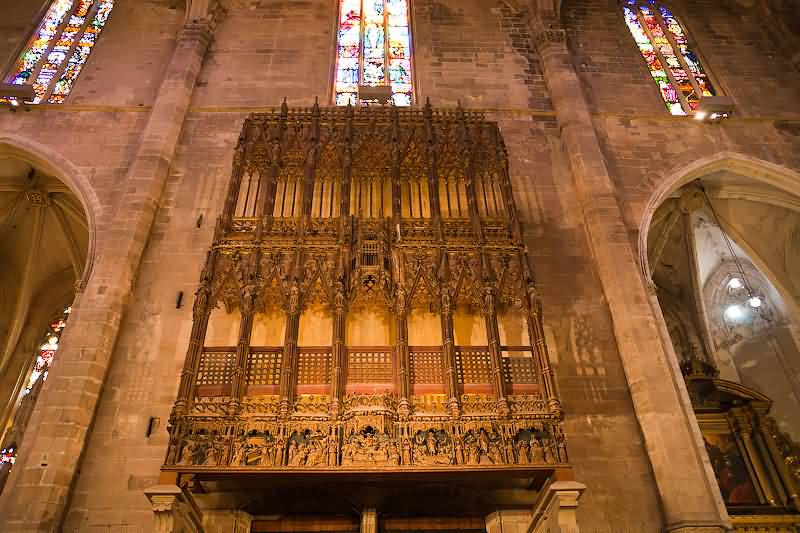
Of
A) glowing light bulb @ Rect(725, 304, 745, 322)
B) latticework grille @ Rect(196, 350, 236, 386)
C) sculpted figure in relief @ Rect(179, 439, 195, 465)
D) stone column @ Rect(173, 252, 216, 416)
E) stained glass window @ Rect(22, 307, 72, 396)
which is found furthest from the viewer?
glowing light bulb @ Rect(725, 304, 745, 322)

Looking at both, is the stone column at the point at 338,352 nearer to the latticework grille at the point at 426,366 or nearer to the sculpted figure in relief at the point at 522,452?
the latticework grille at the point at 426,366

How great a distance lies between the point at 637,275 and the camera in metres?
11.7

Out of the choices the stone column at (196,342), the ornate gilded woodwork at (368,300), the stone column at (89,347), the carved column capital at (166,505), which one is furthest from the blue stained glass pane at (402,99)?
the carved column capital at (166,505)

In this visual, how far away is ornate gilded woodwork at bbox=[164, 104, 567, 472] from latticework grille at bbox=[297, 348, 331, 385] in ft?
0.10

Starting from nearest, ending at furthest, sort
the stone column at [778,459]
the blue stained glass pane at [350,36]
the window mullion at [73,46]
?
the stone column at [778,459], the window mullion at [73,46], the blue stained glass pane at [350,36]

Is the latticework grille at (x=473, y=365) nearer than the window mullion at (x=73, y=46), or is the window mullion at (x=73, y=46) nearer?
the latticework grille at (x=473, y=365)

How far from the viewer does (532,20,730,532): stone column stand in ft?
30.9

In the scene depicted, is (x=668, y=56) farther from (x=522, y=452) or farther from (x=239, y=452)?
(x=239, y=452)

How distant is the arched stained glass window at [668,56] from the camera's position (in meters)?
15.8

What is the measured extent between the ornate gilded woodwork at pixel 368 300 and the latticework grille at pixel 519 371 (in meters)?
0.03

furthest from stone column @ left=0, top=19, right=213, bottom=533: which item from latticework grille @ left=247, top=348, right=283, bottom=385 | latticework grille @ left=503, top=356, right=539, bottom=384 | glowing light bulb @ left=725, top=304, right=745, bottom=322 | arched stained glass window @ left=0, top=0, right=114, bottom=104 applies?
glowing light bulb @ left=725, top=304, right=745, bottom=322

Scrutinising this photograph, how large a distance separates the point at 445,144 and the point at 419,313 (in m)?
3.62

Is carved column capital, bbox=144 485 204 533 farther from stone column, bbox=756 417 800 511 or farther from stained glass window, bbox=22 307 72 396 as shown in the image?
stone column, bbox=756 417 800 511

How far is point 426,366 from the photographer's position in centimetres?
938
